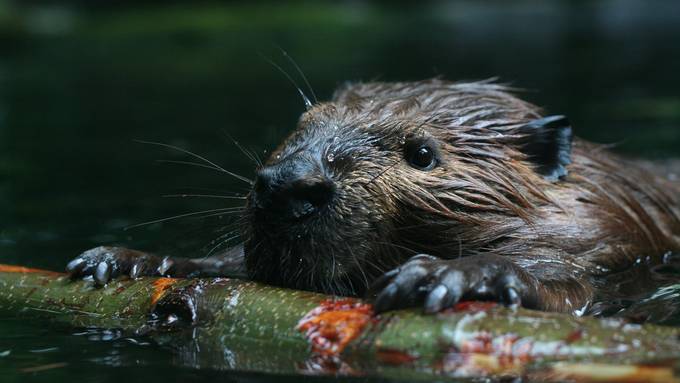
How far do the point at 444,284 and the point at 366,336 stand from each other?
0.29 meters

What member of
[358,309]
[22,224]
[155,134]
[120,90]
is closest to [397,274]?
[358,309]

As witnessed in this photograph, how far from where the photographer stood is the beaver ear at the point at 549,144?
452 centimetres

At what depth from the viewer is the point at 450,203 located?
162 inches

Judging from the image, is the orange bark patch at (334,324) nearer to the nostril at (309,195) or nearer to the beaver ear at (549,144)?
the nostril at (309,195)

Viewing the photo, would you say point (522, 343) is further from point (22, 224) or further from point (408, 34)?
point (408, 34)

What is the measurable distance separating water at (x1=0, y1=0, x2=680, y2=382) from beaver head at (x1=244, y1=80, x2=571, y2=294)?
553 mm

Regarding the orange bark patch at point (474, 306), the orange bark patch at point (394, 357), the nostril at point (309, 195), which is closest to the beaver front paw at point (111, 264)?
the nostril at point (309, 195)

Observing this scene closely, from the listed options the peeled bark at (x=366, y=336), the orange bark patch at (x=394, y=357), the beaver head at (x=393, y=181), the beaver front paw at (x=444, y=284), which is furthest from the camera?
the beaver head at (x=393, y=181)

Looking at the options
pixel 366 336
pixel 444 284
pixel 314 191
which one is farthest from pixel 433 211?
pixel 366 336

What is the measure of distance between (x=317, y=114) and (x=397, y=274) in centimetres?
140

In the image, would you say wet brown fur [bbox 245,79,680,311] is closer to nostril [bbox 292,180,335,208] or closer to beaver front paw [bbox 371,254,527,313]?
nostril [bbox 292,180,335,208]

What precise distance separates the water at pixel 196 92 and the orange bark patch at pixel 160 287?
22cm

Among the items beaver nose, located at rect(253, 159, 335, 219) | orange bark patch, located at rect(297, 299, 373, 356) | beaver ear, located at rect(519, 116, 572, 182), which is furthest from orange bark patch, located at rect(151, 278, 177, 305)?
beaver ear, located at rect(519, 116, 572, 182)

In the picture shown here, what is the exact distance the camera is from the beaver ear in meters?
4.52
